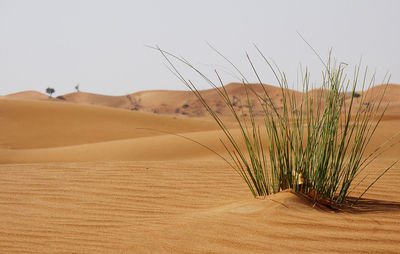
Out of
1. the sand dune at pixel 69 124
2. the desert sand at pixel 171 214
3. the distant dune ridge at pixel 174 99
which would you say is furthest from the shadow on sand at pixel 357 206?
the distant dune ridge at pixel 174 99

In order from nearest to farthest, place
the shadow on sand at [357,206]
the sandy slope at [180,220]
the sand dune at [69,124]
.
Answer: the sandy slope at [180,220] → the shadow on sand at [357,206] → the sand dune at [69,124]

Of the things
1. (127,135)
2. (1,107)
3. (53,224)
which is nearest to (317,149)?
(53,224)

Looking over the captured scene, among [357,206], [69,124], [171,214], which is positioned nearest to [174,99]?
[69,124]

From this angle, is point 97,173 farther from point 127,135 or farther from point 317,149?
point 127,135

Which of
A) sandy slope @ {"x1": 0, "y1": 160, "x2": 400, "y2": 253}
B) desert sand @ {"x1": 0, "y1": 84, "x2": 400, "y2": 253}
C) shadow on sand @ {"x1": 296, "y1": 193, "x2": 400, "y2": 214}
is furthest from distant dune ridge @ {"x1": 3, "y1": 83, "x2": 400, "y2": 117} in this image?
shadow on sand @ {"x1": 296, "y1": 193, "x2": 400, "y2": 214}

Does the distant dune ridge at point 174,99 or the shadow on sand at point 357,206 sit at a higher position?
the distant dune ridge at point 174,99

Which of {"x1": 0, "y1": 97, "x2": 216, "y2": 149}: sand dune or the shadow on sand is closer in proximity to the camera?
the shadow on sand

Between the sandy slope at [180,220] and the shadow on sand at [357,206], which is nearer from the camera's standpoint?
the sandy slope at [180,220]

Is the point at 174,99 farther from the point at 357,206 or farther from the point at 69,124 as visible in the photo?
the point at 357,206

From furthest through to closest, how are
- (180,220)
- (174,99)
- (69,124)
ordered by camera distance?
(174,99) < (69,124) < (180,220)

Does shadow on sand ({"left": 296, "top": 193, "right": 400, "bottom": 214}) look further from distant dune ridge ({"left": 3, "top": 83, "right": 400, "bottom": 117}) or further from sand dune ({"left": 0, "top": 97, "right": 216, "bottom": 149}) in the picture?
distant dune ridge ({"left": 3, "top": 83, "right": 400, "bottom": 117})

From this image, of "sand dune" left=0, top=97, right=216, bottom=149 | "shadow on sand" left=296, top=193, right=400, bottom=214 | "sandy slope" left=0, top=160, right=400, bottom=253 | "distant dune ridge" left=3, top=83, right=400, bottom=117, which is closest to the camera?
"sandy slope" left=0, top=160, right=400, bottom=253

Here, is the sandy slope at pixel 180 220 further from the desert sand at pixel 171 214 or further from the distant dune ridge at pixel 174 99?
the distant dune ridge at pixel 174 99

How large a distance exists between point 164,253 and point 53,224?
101 cm
